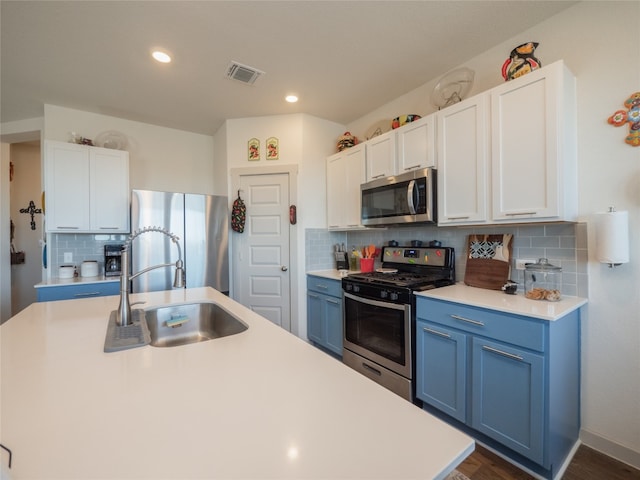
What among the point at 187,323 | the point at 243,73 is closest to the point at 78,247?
the point at 187,323

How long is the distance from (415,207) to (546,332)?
46.9 inches

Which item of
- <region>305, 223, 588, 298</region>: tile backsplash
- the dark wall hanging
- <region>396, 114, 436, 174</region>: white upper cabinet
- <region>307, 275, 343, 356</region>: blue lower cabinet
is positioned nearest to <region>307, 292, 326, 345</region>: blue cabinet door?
<region>307, 275, 343, 356</region>: blue lower cabinet

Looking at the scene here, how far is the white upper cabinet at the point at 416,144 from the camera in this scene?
2.27 meters

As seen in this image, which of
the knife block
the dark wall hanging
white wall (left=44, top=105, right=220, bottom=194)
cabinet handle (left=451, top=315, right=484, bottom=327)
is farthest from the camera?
the dark wall hanging

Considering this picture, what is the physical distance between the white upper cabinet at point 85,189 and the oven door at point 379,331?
261cm

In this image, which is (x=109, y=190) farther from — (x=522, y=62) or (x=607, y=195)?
(x=607, y=195)

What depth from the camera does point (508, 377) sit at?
61.5 inches

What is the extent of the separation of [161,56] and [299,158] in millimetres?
1536

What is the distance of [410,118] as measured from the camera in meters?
2.49

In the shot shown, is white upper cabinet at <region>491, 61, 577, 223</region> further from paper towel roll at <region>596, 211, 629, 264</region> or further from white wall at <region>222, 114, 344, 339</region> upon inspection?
white wall at <region>222, 114, 344, 339</region>

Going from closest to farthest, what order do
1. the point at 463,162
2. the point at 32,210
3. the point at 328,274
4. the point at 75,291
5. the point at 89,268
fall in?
the point at 463,162, the point at 75,291, the point at 89,268, the point at 328,274, the point at 32,210

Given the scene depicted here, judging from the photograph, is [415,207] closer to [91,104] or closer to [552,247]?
[552,247]

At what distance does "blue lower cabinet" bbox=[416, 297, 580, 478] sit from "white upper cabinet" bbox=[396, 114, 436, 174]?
1.13 meters

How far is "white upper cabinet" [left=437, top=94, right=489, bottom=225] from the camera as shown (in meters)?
1.94
